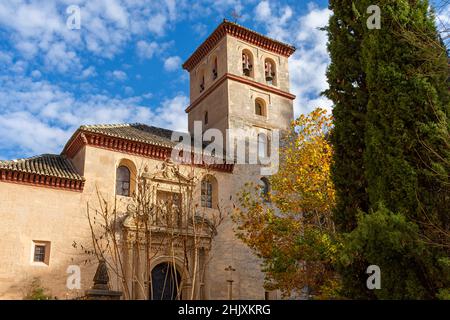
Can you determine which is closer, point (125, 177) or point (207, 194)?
point (125, 177)

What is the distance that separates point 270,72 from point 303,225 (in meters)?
12.3

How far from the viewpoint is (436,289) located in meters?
7.30

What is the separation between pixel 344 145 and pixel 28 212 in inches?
445

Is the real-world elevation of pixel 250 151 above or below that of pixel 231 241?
above

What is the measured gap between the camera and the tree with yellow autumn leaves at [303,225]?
12359 mm

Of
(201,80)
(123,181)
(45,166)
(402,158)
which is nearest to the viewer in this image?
(402,158)

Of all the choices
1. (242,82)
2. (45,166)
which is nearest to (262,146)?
(242,82)

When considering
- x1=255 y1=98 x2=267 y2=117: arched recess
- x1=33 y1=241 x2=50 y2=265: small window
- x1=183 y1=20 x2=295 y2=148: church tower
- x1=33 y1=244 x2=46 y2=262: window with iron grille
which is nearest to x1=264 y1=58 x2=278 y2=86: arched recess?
x1=183 y1=20 x2=295 y2=148: church tower

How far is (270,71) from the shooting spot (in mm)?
25203

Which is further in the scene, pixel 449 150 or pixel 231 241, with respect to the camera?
pixel 231 241

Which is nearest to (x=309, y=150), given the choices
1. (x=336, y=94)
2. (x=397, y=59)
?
(x=336, y=94)

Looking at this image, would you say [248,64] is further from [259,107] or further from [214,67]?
[259,107]

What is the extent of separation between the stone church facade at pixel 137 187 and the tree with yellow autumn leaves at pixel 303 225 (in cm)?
233

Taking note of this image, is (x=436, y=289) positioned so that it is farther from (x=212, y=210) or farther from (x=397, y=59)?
(x=212, y=210)
